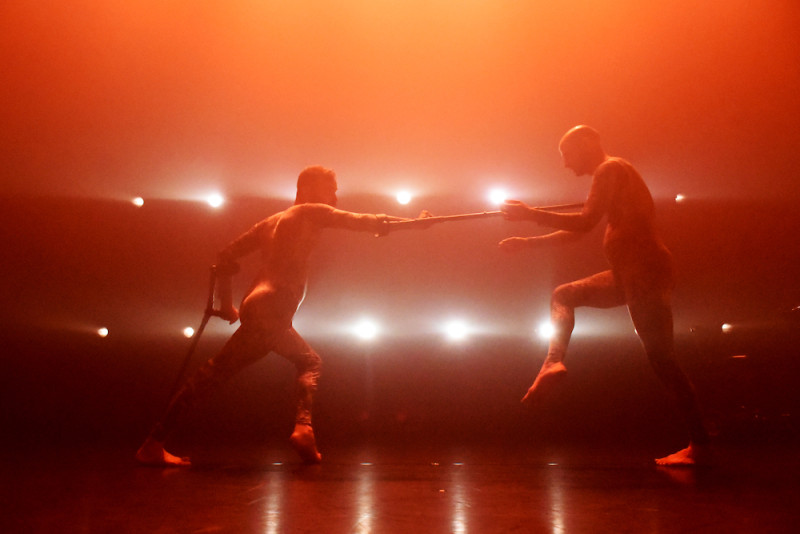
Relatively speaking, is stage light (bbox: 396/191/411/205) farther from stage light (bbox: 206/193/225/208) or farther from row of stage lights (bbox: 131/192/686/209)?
stage light (bbox: 206/193/225/208)

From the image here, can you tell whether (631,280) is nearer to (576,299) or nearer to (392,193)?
(576,299)

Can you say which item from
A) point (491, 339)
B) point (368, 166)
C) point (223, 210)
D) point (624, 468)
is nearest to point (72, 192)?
point (223, 210)

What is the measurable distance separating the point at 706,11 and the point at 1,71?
4828 millimetres

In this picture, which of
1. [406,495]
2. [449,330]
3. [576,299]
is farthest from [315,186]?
[449,330]

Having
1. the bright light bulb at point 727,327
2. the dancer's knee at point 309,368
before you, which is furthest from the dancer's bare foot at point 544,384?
the bright light bulb at point 727,327

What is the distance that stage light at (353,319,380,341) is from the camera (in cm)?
573

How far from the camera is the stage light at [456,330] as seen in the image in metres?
5.68

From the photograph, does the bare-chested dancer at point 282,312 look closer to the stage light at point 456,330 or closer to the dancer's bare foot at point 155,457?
the dancer's bare foot at point 155,457

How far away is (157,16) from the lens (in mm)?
3764

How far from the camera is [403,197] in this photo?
5488 millimetres

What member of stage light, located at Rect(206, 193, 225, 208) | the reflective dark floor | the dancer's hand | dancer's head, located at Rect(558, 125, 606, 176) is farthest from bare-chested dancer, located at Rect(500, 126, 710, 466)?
stage light, located at Rect(206, 193, 225, 208)

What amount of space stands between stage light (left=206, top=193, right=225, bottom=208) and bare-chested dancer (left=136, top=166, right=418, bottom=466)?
2.13m

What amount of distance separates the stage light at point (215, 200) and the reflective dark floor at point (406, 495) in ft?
9.01

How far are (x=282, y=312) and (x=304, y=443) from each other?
2.27 feet
